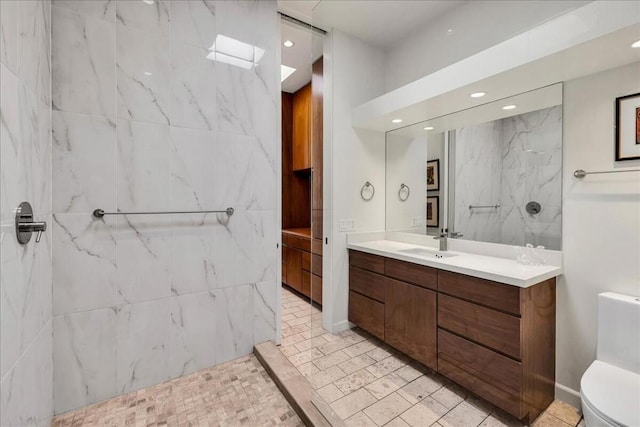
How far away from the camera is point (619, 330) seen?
135cm

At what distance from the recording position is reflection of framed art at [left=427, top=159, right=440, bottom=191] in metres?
2.34

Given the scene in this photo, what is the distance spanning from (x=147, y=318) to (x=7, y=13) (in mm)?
1529

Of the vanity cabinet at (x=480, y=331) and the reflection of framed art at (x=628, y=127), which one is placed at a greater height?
the reflection of framed art at (x=628, y=127)

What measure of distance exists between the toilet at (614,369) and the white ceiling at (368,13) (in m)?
2.23

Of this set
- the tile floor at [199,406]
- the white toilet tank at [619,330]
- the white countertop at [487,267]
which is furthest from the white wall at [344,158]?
the white toilet tank at [619,330]

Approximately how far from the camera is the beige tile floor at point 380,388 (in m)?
1.50

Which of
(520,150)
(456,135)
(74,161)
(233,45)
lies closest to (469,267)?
(520,150)

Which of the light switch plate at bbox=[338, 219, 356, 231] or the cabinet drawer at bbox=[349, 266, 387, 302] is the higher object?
the light switch plate at bbox=[338, 219, 356, 231]

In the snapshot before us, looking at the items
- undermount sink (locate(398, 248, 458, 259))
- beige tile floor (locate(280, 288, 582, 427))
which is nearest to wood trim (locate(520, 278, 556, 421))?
beige tile floor (locate(280, 288, 582, 427))

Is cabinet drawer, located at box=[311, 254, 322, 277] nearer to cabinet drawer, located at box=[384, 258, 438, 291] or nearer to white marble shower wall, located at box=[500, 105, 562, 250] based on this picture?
cabinet drawer, located at box=[384, 258, 438, 291]

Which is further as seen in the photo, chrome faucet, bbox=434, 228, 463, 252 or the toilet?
chrome faucet, bbox=434, 228, 463, 252

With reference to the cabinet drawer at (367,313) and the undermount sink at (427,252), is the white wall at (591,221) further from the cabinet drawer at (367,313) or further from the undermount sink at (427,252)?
the cabinet drawer at (367,313)

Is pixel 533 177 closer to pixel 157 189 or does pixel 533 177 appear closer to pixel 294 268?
pixel 157 189

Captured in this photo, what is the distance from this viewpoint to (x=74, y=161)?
1.50 m
